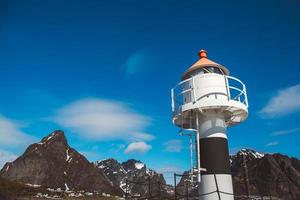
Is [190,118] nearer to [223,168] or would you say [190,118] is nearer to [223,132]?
[223,132]

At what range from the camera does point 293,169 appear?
546 feet

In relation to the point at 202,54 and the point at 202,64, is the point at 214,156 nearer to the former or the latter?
the point at 202,64

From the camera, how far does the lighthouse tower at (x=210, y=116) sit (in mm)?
15133

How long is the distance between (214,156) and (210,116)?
6.00 feet

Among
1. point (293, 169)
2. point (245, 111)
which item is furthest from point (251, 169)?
point (245, 111)

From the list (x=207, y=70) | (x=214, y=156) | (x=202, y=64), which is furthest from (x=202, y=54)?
(x=214, y=156)

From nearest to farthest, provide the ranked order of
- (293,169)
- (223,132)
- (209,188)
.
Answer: (209,188) → (223,132) → (293,169)

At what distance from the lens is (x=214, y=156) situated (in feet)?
50.3

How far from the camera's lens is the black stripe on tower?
599 inches

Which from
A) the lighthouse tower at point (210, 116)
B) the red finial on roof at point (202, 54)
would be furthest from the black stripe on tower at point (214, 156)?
the red finial on roof at point (202, 54)

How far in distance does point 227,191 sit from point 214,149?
6.10 feet

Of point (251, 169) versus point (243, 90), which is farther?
point (251, 169)

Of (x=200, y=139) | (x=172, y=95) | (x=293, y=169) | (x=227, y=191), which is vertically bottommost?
(x=227, y=191)

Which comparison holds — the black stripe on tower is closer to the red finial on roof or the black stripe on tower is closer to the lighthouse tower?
the lighthouse tower
